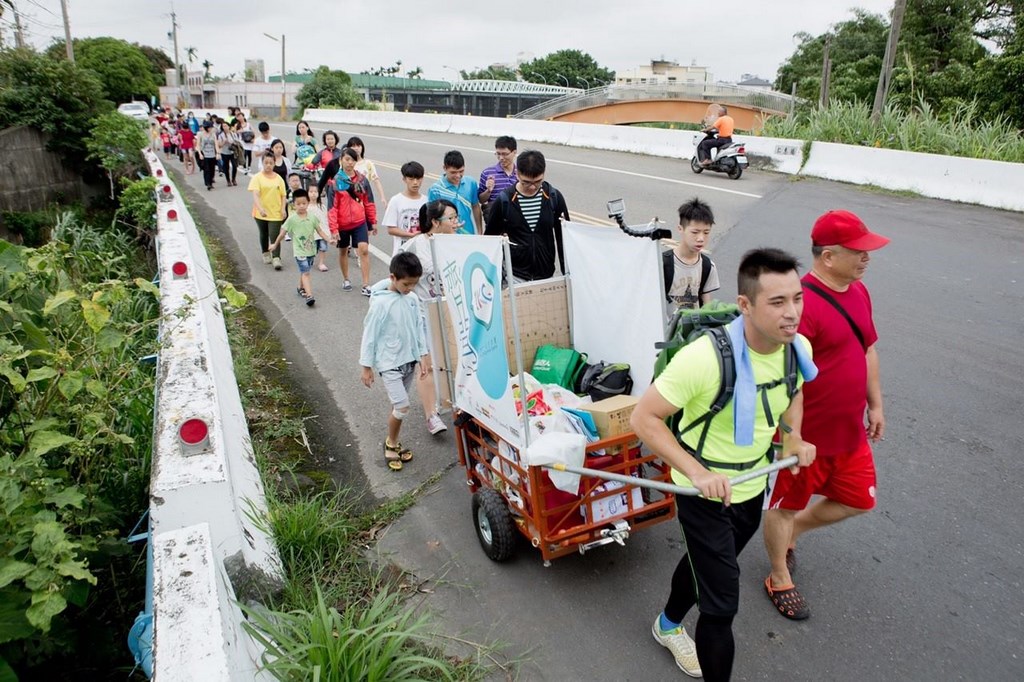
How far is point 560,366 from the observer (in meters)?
4.39

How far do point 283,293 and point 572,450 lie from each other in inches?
273

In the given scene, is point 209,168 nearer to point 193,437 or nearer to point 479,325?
point 479,325

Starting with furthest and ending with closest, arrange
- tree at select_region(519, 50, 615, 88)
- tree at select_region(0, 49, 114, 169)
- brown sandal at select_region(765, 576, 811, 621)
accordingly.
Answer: tree at select_region(519, 50, 615, 88) → tree at select_region(0, 49, 114, 169) → brown sandal at select_region(765, 576, 811, 621)

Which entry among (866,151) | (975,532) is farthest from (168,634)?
(866,151)

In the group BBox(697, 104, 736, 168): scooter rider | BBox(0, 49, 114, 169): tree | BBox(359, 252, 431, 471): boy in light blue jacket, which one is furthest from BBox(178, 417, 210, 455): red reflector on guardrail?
BBox(0, 49, 114, 169): tree

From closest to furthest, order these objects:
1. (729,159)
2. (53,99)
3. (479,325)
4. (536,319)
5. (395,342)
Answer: (479,325), (536,319), (395,342), (729,159), (53,99)

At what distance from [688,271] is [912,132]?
12006 mm

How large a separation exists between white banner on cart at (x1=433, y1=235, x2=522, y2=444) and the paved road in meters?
0.93

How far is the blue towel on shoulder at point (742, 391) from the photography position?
102 inches

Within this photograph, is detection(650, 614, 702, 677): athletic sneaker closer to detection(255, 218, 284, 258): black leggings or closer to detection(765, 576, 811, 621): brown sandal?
detection(765, 576, 811, 621): brown sandal

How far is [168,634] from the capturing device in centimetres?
212

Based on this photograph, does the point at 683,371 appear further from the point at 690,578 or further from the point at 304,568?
the point at 304,568

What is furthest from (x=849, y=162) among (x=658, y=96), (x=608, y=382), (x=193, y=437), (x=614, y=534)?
(x=658, y=96)

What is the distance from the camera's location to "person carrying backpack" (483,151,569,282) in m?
5.60
